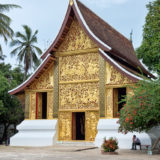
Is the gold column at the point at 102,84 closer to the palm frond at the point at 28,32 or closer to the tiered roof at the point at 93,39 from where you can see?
the tiered roof at the point at 93,39

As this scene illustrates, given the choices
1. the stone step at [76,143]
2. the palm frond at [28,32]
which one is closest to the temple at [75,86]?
the stone step at [76,143]

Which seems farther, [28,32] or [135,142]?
[28,32]

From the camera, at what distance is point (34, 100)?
66.1 ft

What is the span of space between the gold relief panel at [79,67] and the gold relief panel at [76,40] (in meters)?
0.54

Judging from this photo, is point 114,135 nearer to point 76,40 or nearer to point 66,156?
point 66,156

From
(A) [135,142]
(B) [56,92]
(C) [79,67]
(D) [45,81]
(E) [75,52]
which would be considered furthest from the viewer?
(D) [45,81]

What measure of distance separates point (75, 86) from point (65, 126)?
7.80 feet

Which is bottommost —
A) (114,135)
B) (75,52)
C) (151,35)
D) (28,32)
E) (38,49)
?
(114,135)

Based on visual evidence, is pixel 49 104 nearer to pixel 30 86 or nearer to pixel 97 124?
pixel 30 86

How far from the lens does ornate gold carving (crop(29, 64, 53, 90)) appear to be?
20.0 metres

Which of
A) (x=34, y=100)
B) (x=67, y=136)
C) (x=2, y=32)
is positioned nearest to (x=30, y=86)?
(x=34, y=100)

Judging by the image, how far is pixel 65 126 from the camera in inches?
750

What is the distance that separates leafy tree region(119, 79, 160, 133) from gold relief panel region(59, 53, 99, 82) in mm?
5015

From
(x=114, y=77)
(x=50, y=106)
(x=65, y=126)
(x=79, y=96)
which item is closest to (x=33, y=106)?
(x=50, y=106)
